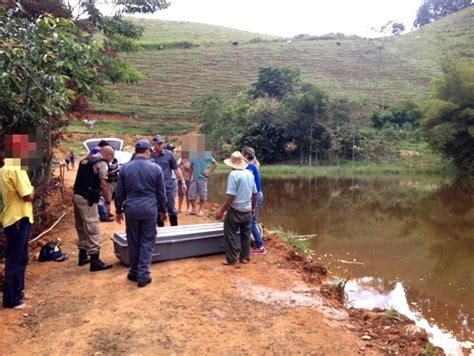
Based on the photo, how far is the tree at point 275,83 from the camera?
39.0m

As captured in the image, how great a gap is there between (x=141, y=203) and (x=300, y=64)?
2367 inches

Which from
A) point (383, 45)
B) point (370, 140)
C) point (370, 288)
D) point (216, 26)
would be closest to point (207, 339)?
point (370, 288)

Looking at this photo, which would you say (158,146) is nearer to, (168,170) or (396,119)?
(168,170)

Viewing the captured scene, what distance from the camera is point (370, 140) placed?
3462 centimetres

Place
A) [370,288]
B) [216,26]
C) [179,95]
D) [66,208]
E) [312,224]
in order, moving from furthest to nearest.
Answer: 1. [216,26]
2. [179,95]
3. [312,224]
4. [66,208]
5. [370,288]

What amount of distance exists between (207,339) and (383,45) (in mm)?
72672

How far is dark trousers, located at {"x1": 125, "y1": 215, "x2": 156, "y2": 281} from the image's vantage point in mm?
5211

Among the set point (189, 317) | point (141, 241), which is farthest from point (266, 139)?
point (189, 317)

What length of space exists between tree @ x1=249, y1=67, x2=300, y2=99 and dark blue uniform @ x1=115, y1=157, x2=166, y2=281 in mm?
34119

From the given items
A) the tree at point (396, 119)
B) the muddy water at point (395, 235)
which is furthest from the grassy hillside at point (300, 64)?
the muddy water at point (395, 235)

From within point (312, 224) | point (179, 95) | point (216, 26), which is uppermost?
point (216, 26)

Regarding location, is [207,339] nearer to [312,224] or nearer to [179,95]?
[312,224]

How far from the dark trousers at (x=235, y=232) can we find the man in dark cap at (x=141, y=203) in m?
1.11

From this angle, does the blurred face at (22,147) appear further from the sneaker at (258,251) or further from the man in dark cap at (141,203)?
the sneaker at (258,251)
